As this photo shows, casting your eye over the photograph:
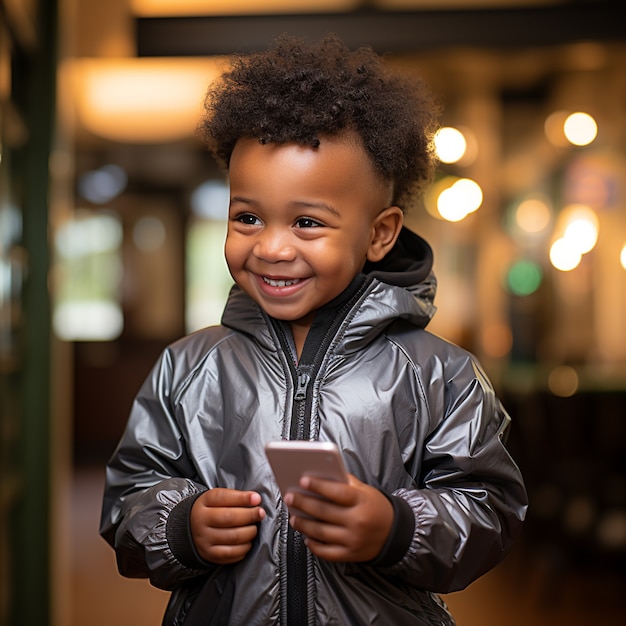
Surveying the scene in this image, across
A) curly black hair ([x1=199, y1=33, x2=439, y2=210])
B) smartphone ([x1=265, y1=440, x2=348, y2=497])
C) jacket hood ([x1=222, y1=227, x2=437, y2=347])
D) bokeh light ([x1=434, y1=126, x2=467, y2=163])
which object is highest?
bokeh light ([x1=434, y1=126, x2=467, y2=163])

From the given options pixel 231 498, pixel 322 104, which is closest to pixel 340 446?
pixel 231 498

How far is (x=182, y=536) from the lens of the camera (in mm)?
1185

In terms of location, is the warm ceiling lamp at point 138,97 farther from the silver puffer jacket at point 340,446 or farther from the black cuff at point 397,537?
the black cuff at point 397,537

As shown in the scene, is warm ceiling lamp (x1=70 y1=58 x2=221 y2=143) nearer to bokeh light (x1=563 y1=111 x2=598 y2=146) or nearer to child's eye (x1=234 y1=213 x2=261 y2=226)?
bokeh light (x1=563 y1=111 x2=598 y2=146)

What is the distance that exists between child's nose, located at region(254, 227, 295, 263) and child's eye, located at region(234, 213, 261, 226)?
33 millimetres

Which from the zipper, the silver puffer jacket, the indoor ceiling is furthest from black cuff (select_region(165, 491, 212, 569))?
the indoor ceiling

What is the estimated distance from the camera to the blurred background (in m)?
2.92

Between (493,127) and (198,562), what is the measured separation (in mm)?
8293

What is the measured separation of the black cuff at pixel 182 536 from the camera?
3.88 ft

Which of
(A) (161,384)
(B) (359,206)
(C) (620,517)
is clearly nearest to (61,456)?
(A) (161,384)

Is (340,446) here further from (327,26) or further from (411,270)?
(327,26)

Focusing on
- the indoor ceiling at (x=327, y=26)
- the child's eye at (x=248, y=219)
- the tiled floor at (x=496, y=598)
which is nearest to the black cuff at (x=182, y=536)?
the child's eye at (x=248, y=219)

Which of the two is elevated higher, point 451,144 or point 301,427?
point 451,144

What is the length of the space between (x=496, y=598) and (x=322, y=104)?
368 cm
